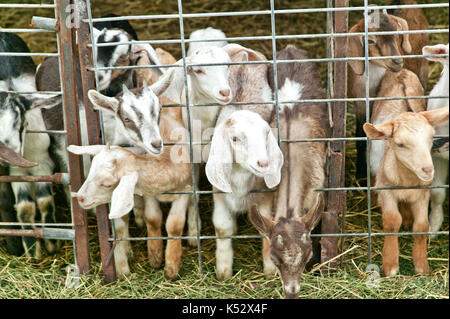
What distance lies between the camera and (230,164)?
3883 mm

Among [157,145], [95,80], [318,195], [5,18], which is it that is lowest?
[318,195]

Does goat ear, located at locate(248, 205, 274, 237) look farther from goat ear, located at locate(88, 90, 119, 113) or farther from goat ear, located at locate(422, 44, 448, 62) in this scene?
goat ear, located at locate(422, 44, 448, 62)

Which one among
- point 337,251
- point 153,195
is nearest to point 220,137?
point 153,195

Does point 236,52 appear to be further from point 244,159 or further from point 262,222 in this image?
point 262,222

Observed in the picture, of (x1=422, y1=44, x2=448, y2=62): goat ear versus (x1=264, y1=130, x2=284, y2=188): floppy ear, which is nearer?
(x1=264, y1=130, x2=284, y2=188): floppy ear

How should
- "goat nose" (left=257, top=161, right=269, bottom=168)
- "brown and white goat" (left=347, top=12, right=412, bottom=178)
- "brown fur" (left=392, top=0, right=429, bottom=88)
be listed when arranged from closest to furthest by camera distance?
1. "goat nose" (left=257, top=161, right=269, bottom=168)
2. "brown and white goat" (left=347, top=12, right=412, bottom=178)
3. "brown fur" (left=392, top=0, right=429, bottom=88)

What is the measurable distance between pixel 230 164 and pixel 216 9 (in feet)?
12.0

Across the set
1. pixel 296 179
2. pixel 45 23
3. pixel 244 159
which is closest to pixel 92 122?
pixel 45 23

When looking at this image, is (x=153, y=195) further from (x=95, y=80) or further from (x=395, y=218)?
(x=395, y=218)

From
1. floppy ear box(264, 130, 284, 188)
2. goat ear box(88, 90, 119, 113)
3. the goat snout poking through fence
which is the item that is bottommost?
the goat snout poking through fence

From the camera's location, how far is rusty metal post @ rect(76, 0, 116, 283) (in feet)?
12.8

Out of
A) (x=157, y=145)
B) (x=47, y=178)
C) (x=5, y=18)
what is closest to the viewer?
(x=157, y=145)

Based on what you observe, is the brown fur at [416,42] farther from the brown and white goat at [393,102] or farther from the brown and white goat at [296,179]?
the brown and white goat at [296,179]

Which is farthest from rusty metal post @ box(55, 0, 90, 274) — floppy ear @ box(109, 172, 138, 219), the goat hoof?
the goat hoof
